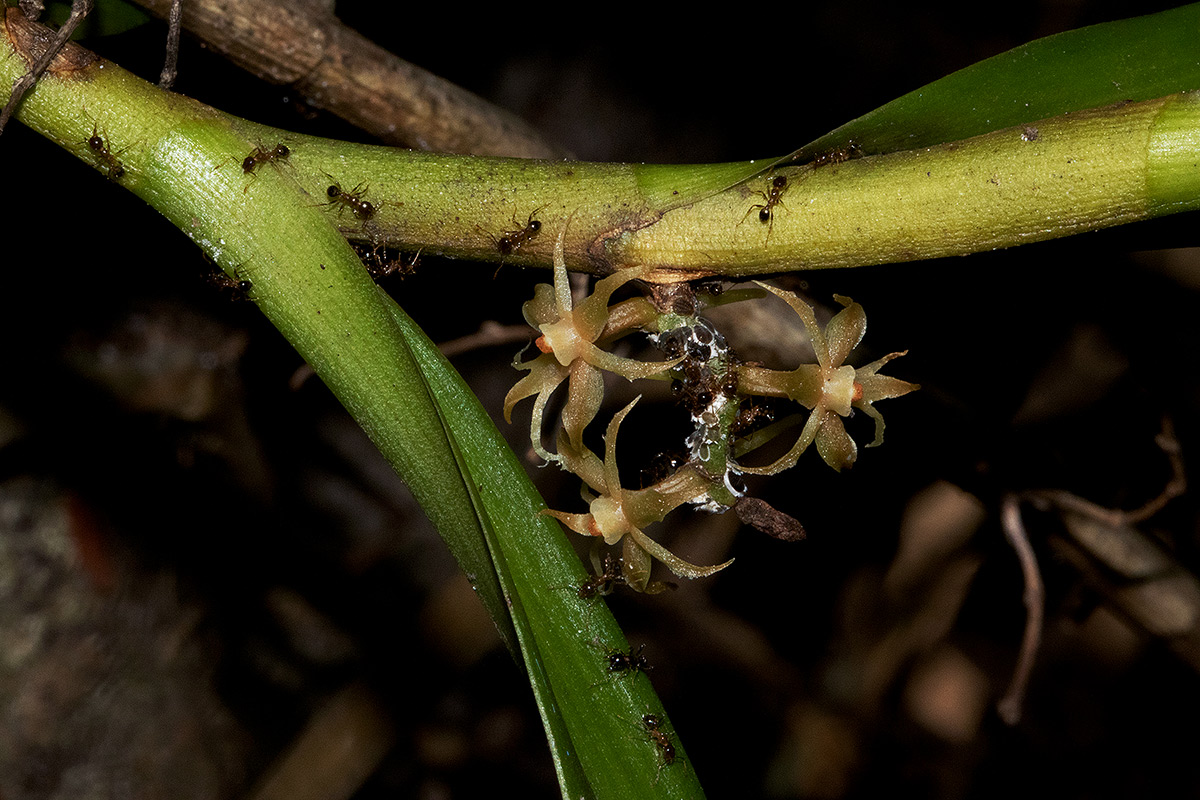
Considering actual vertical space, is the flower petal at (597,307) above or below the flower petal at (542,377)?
above

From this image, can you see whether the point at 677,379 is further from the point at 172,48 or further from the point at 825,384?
the point at 172,48

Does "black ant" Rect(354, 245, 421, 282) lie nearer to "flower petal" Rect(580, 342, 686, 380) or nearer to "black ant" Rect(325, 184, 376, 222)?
"black ant" Rect(325, 184, 376, 222)

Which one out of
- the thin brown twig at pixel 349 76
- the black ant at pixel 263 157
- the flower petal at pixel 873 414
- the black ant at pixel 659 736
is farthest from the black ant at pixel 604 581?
the thin brown twig at pixel 349 76

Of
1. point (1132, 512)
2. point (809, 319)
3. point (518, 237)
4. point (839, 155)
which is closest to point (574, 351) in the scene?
point (518, 237)

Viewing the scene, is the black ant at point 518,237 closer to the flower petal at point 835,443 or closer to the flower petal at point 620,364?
the flower petal at point 620,364

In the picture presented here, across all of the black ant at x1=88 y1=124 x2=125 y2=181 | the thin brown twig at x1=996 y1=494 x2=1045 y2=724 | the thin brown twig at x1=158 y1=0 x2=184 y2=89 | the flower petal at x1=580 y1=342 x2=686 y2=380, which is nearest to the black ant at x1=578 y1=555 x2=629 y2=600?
the flower petal at x1=580 y1=342 x2=686 y2=380

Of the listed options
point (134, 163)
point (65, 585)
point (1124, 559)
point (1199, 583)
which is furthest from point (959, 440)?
point (65, 585)
